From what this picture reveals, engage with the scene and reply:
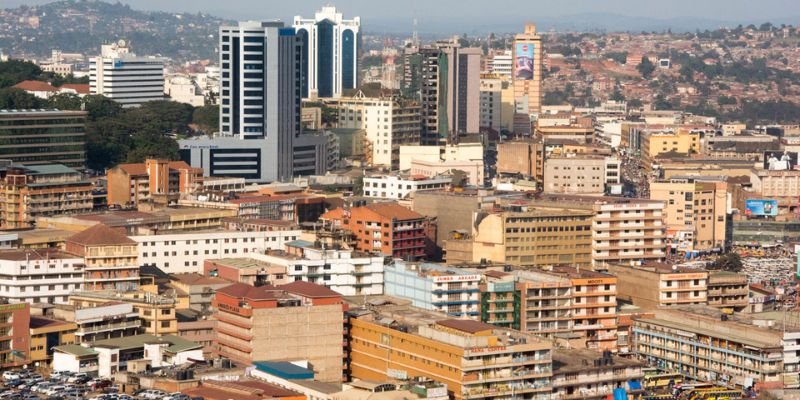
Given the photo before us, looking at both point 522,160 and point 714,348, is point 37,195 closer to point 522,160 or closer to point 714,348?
point 714,348

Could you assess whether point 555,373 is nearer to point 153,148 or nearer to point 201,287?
point 201,287

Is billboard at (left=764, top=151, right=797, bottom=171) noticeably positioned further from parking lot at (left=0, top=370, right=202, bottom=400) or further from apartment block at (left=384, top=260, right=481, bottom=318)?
parking lot at (left=0, top=370, right=202, bottom=400)

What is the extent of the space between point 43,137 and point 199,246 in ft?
54.2

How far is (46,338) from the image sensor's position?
128 ft

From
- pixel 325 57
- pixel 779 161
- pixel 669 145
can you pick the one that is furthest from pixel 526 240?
pixel 325 57

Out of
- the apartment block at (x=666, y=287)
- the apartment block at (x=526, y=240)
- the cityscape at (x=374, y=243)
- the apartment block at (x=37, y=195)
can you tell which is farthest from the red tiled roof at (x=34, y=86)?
the apartment block at (x=666, y=287)

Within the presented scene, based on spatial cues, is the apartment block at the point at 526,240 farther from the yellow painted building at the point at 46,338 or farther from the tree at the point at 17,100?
the tree at the point at 17,100

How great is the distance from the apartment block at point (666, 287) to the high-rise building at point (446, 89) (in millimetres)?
31424

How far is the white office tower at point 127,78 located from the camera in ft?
306

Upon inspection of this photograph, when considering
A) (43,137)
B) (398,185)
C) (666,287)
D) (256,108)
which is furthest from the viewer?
(256,108)

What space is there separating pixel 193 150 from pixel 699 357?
3020 cm

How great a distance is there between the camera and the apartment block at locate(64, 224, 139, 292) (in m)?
44.4

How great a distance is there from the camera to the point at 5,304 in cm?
3906

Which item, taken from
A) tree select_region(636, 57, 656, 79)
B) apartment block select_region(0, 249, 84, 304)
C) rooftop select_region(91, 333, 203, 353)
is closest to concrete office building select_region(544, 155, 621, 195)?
apartment block select_region(0, 249, 84, 304)
